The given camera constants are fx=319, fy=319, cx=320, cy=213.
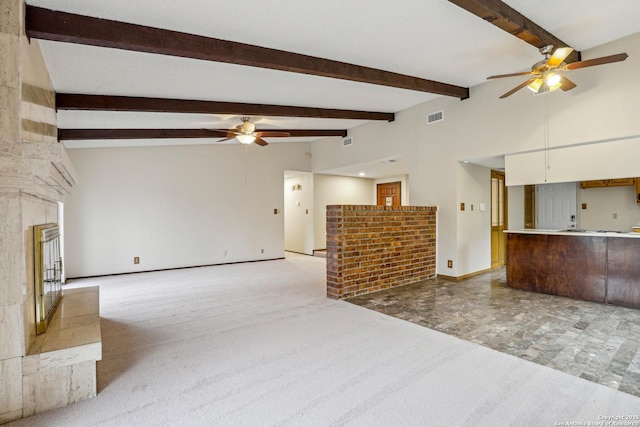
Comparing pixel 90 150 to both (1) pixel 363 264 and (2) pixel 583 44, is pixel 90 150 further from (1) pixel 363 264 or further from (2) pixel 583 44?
(2) pixel 583 44

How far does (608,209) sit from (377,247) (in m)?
5.41

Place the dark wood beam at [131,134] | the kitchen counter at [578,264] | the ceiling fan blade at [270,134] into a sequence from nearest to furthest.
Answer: the kitchen counter at [578,264]
the dark wood beam at [131,134]
the ceiling fan blade at [270,134]

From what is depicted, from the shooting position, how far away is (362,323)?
3.32m

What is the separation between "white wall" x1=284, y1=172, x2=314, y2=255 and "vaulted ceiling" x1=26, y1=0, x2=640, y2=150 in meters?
3.94

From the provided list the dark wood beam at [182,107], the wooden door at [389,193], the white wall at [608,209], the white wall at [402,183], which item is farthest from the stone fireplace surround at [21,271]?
the white wall at [608,209]

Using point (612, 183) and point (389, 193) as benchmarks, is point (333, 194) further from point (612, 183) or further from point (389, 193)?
point (612, 183)

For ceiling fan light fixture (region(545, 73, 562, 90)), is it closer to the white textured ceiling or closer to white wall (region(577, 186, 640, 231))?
the white textured ceiling

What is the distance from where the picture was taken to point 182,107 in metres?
4.26

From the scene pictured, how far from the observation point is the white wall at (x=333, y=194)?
343 inches

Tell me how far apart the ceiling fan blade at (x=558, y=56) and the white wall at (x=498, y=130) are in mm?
1138

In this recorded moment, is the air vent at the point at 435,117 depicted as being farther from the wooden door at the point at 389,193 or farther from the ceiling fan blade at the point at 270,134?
the wooden door at the point at 389,193

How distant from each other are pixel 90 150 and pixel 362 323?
596 centimetres

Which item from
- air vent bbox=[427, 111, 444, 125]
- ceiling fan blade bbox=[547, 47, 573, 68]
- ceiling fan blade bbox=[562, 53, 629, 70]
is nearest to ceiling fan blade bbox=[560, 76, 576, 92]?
ceiling fan blade bbox=[562, 53, 629, 70]

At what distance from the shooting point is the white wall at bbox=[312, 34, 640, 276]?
3.65m
